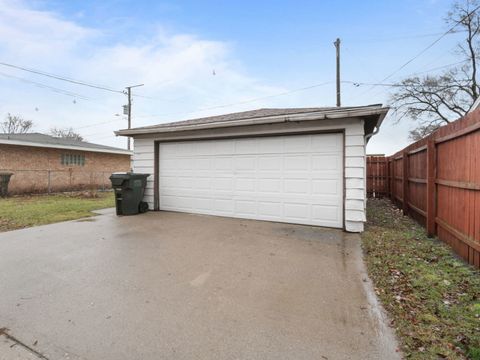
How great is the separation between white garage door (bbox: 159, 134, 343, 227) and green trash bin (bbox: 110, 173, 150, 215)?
731mm

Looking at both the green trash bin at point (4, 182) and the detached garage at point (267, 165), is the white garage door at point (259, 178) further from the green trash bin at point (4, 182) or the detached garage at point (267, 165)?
the green trash bin at point (4, 182)

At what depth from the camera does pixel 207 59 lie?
39.7 ft

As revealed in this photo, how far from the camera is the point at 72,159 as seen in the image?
15.8 m

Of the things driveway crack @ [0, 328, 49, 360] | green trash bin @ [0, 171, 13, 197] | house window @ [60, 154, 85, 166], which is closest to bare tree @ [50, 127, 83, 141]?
house window @ [60, 154, 85, 166]

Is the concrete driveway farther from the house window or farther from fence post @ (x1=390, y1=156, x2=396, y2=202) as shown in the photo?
the house window

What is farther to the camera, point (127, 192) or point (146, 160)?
point (146, 160)

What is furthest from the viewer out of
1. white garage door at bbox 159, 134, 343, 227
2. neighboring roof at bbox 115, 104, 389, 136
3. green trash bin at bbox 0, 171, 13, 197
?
green trash bin at bbox 0, 171, 13, 197

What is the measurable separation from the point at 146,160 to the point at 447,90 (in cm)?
2283

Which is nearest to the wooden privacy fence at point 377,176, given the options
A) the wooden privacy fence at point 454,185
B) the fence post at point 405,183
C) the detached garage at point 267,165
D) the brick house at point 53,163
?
the fence post at point 405,183

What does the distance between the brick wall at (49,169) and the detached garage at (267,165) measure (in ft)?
28.4

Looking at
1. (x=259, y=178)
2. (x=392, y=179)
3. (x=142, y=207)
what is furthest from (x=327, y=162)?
(x=392, y=179)

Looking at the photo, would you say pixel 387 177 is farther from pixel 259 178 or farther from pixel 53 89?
pixel 53 89

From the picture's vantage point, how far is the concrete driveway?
200 centimetres

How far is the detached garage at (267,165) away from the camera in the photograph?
18.3 feet
